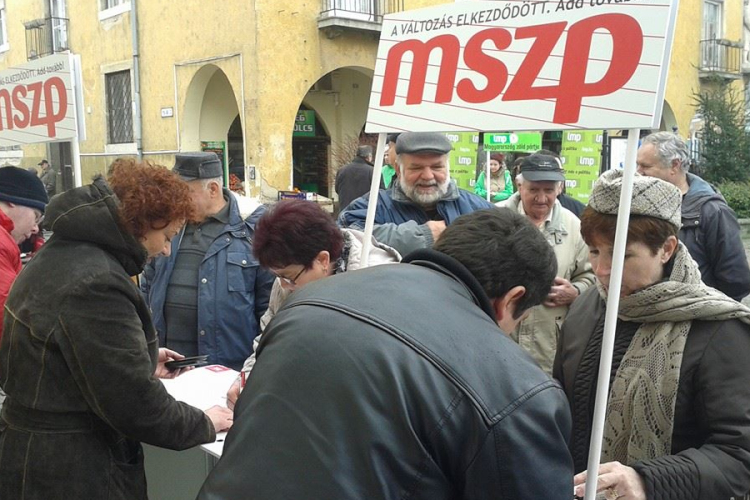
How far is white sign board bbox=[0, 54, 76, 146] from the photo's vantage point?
4234 mm

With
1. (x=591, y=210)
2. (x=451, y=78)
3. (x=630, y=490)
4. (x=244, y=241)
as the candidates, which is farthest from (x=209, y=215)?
(x=630, y=490)

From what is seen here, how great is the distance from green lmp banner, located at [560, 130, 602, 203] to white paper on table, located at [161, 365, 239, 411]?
7694 mm

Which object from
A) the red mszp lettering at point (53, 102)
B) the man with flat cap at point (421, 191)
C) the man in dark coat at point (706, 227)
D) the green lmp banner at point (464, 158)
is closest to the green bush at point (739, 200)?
the green lmp banner at point (464, 158)

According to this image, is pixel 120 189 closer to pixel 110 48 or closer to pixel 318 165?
pixel 318 165

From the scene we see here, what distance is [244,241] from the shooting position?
12.2ft

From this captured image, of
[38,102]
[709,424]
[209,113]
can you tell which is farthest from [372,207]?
[209,113]

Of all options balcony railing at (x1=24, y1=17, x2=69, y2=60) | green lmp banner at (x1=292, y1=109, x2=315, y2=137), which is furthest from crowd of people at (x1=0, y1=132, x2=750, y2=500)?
balcony railing at (x1=24, y1=17, x2=69, y2=60)

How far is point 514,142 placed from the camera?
10156mm

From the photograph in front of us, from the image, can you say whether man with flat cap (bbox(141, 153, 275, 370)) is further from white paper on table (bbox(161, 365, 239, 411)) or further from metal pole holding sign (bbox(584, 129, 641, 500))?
metal pole holding sign (bbox(584, 129, 641, 500))

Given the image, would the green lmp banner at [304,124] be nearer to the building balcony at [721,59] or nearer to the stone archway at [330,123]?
the stone archway at [330,123]

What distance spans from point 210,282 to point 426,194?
1.15 meters

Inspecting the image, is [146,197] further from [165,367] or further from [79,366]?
[165,367]

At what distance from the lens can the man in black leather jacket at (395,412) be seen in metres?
1.22

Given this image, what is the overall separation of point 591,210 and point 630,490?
29.9 inches
